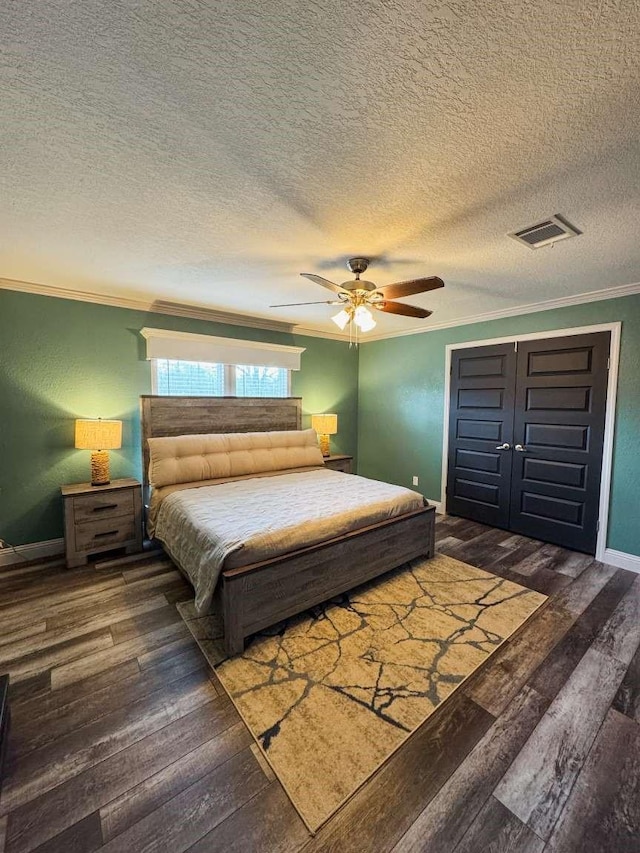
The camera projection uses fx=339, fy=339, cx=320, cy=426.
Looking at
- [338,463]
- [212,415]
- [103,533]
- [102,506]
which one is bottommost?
[103,533]

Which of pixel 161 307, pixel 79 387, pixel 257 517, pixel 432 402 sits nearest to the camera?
pixel 257 517

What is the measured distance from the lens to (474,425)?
4.06 m

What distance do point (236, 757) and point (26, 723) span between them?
3.23 feet

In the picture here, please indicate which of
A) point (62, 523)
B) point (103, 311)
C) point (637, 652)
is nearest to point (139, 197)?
point (103, 311)

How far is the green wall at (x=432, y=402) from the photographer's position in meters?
3.00

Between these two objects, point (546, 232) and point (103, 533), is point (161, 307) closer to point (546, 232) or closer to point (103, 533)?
point (103, 533)

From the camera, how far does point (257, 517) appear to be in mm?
2348

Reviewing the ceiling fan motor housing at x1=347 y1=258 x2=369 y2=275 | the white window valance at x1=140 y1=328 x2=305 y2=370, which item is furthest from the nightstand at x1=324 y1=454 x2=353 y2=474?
the ceiling fan motor housing at x1=347 y1=258 x2=369 y2=275

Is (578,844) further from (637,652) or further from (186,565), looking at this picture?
(186,565)

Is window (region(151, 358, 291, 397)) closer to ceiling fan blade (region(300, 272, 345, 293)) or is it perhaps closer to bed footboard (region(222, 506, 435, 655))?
ceiling fan blade (region(300, 272, 345, 293))

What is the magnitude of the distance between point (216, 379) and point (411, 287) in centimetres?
263

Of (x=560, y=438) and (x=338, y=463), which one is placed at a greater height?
(x=560, y=438)

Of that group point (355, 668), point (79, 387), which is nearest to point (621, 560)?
point (355, 668)

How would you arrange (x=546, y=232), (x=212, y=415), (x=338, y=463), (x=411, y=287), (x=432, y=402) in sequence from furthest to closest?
(x=338, y=463) → (x=432, y=402) → (x=212, y=415) → (x=411, y=287) → (x=546, y=232)
